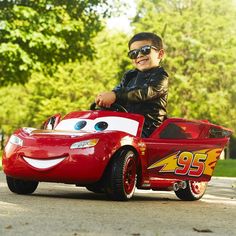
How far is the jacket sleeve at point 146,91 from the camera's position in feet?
28.5

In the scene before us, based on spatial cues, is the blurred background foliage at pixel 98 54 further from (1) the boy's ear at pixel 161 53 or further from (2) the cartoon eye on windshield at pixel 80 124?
(2) the cartoon eye on windshield at pixel 80 124

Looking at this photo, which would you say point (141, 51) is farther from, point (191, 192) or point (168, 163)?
point (191, 192)

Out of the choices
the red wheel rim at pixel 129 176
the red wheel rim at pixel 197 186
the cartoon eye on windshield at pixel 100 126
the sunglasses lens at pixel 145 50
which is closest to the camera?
the red wheel rim at pixel 129 176

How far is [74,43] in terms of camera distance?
3052 cm

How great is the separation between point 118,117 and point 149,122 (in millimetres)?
513

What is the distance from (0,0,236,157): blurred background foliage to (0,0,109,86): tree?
0.04 m

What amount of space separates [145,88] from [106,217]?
2.83m

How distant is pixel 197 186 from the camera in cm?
937

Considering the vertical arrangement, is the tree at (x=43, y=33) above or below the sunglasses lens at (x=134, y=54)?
below

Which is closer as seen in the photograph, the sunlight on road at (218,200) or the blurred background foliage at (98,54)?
the sunlight on road at (218,200)

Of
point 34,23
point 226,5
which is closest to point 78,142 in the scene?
point 34,23

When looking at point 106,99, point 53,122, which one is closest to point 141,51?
point 106,99

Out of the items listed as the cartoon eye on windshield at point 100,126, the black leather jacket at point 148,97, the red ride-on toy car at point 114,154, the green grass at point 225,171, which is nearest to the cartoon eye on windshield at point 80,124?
the red ride-on toy car at point 114,154

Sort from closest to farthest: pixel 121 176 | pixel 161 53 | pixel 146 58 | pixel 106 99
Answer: pixel 121 176 → pixel 106 99 → pixel 146 58 → pixel 161 53
